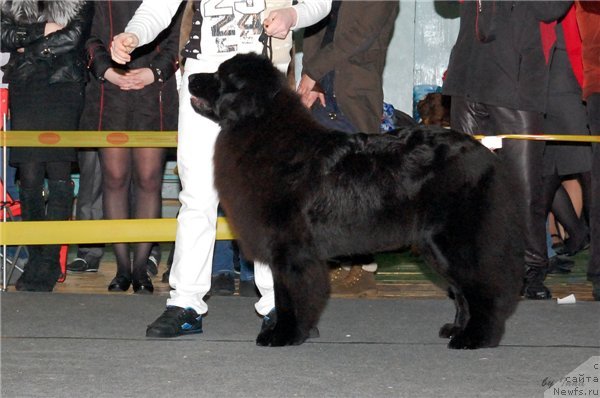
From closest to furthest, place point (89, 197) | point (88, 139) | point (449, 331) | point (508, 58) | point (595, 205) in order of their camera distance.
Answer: point (449, 331), point (508, 58), point (595, 205), point (88, 139), point (89, 197)

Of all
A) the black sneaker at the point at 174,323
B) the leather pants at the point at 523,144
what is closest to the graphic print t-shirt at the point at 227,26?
the black sneaker at the point at 174,323

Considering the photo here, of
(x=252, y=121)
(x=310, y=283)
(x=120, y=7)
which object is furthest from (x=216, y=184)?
(x=120, y=7)

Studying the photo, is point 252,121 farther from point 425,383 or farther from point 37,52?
point 37,52

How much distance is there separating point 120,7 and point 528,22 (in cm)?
293

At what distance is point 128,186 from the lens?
6.84 m

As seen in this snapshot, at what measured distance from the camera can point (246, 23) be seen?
484cm

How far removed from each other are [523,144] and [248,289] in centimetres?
217

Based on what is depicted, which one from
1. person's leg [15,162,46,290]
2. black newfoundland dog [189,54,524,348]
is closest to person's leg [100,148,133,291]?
person's leg [15,162,46,290]

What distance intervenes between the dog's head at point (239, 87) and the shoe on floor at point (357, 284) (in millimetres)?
2413

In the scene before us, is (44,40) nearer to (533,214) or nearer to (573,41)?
(533,214)

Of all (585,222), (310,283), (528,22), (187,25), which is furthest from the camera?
(585,222)

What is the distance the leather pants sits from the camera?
6.10 meters

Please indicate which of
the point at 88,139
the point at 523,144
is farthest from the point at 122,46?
the point at 523,144

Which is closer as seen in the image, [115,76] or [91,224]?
[91,224]
